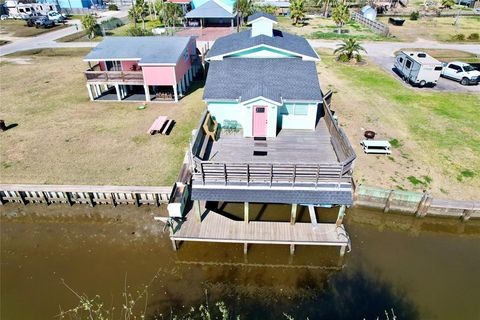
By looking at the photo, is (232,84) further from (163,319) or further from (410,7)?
(410,7)

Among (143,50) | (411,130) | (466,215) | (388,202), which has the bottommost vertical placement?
(466,215)

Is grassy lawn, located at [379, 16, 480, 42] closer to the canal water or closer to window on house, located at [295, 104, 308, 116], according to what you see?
window on house, located at [295, 104, 308, 116]

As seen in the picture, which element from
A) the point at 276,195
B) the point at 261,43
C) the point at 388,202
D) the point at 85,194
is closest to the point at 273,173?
the point at 276,195

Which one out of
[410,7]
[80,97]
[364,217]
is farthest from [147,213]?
[410,7]

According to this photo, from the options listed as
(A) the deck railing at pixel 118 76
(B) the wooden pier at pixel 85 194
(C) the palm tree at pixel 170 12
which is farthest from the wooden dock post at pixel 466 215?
(C) the palm tree at pixel 170 12

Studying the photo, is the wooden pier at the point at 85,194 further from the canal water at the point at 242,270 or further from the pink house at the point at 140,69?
the pink house at the point at 140,69

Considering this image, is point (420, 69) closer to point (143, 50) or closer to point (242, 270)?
point (143, 50)
